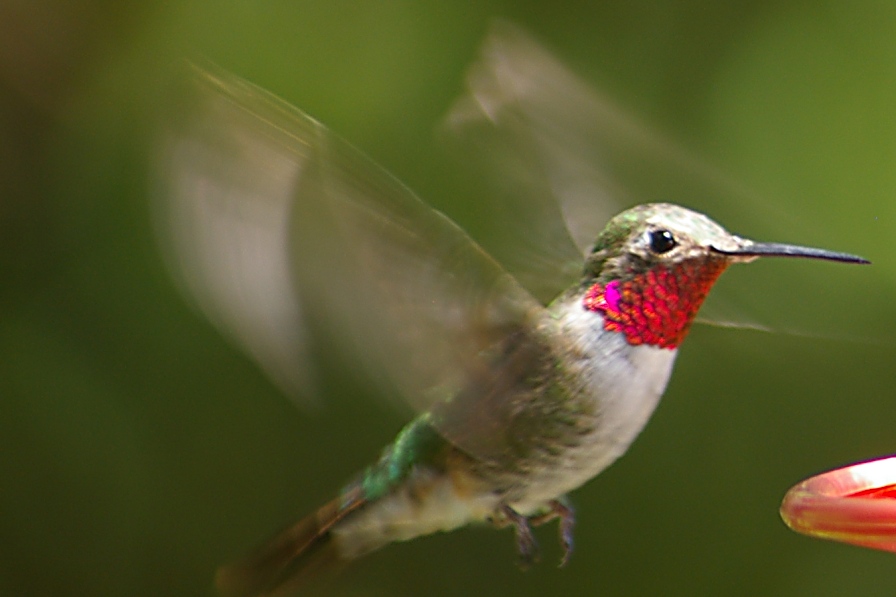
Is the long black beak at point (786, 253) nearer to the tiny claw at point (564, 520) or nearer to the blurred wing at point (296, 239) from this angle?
the blurred wing at point (296, 239)

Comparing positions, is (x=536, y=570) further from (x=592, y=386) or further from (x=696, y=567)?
(x=592, y=386)

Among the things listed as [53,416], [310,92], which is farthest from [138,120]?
[53,416]

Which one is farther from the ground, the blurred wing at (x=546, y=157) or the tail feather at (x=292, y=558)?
the blurred wing at (x=546, y=157)

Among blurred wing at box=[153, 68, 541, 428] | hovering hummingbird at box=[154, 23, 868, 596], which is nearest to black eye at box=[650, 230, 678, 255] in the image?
hovering hummingbird at box=[154, 23, 868, 596]

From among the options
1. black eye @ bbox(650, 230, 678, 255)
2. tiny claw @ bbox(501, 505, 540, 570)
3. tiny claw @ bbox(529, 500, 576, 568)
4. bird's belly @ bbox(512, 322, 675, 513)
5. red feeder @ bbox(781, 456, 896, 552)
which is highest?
black eye @ bbox(650, 230, 678, 255)

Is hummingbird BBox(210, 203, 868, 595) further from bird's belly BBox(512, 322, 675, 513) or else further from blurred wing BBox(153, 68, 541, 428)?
blurred wing BBox(153, 68, 541, 428)

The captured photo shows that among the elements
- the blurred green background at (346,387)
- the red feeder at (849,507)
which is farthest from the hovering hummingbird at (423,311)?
the blurred green background at (346,387)

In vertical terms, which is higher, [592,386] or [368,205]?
[368,205]
